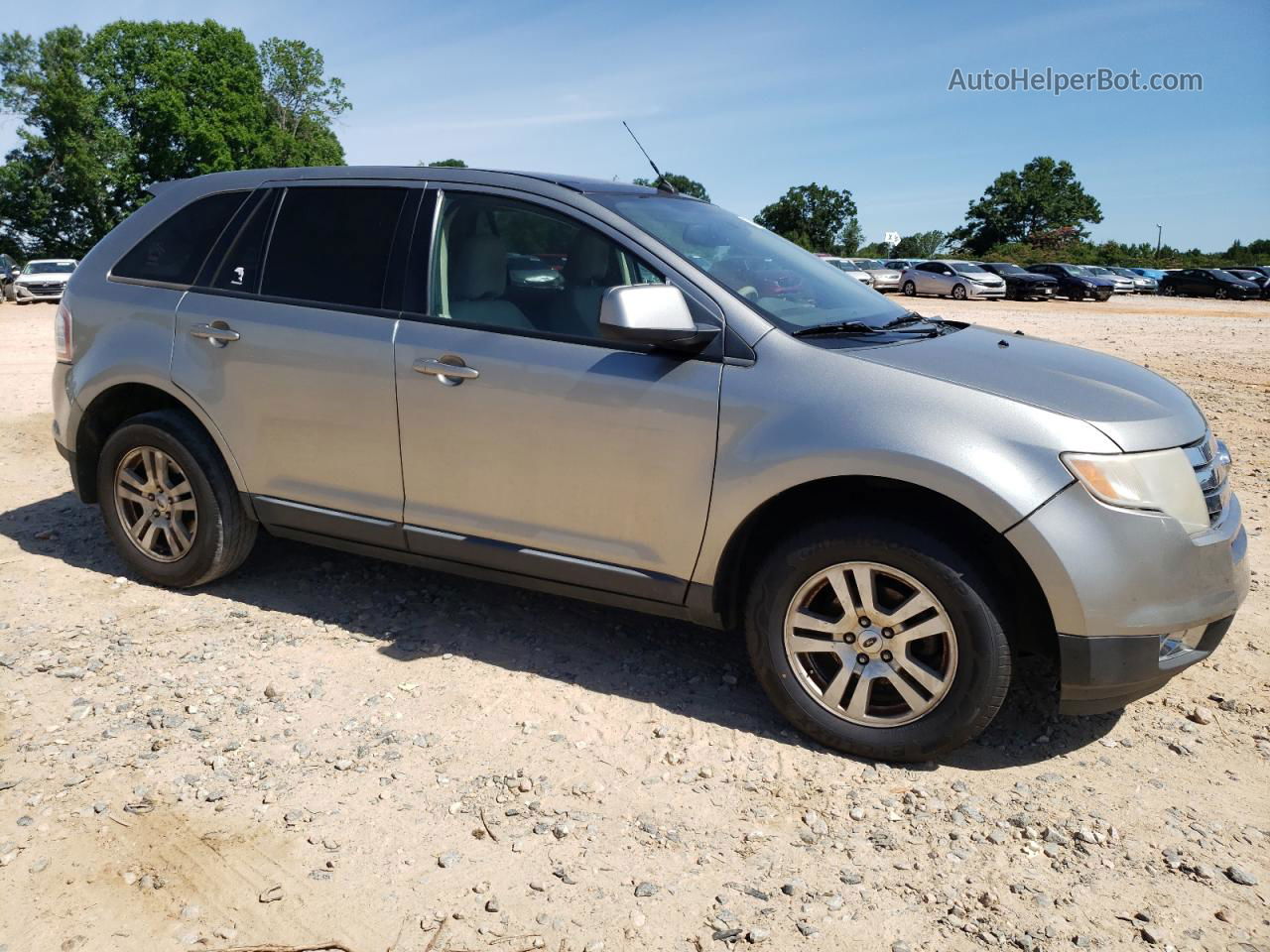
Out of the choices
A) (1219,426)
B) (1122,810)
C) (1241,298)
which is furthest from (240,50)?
(1122,810)

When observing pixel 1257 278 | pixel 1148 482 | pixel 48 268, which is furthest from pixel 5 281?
pixel 1257 278

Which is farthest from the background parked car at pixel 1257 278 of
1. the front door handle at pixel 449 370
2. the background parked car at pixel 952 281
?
the front door handle at pixel 449 370

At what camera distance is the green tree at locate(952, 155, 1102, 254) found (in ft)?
250

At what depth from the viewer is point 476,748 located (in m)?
3.47

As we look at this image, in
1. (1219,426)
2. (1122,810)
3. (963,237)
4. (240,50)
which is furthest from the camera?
(963,237)

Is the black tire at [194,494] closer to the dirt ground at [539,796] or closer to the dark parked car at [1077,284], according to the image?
the dirt ground at [539,796]

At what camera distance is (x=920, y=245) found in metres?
76.0

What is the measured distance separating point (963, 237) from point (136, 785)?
8279 cm

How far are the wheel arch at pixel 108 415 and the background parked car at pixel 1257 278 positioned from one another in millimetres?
45511

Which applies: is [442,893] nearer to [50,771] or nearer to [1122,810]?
[50,771]

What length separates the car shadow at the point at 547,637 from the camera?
12.0ft

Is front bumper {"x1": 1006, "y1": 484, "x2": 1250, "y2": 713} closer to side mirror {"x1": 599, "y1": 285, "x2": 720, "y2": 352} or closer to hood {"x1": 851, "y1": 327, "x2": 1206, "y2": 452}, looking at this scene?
hood {"x1": 851, "y1": 327, "x2": 1206, "y2": 452}

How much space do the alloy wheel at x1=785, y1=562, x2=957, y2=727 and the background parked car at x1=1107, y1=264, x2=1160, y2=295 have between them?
1855 inches

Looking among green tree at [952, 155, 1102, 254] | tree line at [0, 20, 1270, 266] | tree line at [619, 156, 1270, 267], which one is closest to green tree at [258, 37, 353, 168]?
tree line at [0, 20, 1270, 266]
